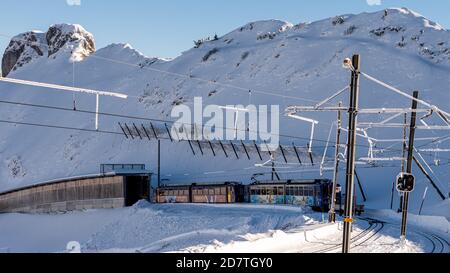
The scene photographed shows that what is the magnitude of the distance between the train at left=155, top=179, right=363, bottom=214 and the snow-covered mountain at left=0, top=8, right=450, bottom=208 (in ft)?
46.4

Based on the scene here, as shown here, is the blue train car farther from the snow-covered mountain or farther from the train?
the snow-covered mountain

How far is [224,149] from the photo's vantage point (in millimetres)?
79812

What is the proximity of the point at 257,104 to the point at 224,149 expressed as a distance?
35.4 feet

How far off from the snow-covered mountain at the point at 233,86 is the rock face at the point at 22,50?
1677 cm

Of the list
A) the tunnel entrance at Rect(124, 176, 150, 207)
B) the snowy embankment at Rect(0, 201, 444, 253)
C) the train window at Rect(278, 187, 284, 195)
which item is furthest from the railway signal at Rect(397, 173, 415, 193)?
the tunnel entrance at Rect(124, 176, 150, 207)

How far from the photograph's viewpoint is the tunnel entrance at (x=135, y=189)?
2347 inches

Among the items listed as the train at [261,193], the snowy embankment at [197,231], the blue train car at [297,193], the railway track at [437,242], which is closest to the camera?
the snowy embankment at [197,231]

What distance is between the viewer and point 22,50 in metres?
171

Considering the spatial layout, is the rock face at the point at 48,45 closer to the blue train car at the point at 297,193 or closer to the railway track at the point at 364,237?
the blue train car at the point at 297,193

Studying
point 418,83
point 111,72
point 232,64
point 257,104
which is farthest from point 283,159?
point 111,72

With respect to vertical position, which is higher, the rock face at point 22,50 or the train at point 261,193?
the rock face at point 22,50

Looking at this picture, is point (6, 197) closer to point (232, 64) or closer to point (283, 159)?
point (283, 159)

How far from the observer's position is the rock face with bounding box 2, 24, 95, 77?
15974cm

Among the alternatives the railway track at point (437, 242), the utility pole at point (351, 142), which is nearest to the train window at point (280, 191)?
the railway track at point (437, 242)
